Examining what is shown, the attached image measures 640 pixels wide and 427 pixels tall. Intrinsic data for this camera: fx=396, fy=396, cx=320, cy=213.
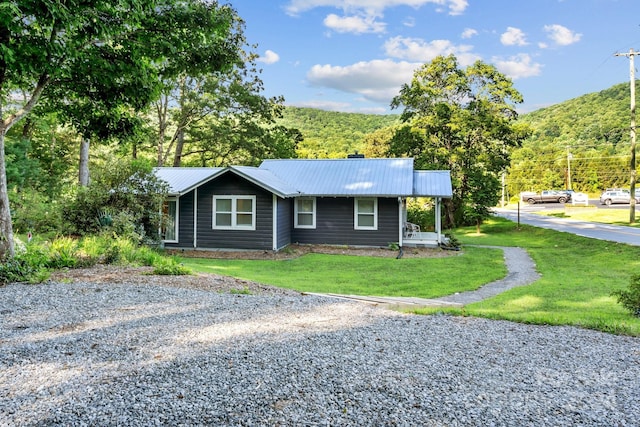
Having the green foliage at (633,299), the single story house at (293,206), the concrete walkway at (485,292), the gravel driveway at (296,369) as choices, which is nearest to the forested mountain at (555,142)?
the single story house at (293,206)

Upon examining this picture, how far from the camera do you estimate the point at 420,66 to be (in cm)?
2777

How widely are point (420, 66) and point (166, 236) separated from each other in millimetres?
20944

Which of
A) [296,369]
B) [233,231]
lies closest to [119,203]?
[233,231]

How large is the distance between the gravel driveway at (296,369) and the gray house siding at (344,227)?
11269 millimetres

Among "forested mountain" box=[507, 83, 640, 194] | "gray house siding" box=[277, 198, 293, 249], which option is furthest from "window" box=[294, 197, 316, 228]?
"forested mountain" box=[507, 83, 640, 194]

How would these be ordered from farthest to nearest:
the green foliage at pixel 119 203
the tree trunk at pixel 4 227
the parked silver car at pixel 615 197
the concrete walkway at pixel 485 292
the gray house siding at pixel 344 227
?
the parked silver car at pixel 615 197 → the gray house siding at pixel 344 227 → the green foliage at pixel 119 203 → the tree trunk at pixel 4 227 → the concrete walkway at pixel 485 292

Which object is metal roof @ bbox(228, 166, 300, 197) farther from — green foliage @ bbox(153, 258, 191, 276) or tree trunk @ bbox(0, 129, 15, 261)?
tree trunk @ bbox(0, 129, 15, 261)

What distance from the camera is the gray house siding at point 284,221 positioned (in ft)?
51.4

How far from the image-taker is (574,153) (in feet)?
195

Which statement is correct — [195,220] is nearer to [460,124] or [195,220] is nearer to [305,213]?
[305,213]

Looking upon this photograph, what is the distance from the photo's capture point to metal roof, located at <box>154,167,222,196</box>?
594 inches

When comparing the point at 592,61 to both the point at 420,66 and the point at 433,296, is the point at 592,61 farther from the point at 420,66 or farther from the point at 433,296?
the point at 433,296

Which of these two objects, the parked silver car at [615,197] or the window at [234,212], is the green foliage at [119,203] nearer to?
the window at [234,212]

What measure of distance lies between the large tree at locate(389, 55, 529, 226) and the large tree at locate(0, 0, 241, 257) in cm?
2018
